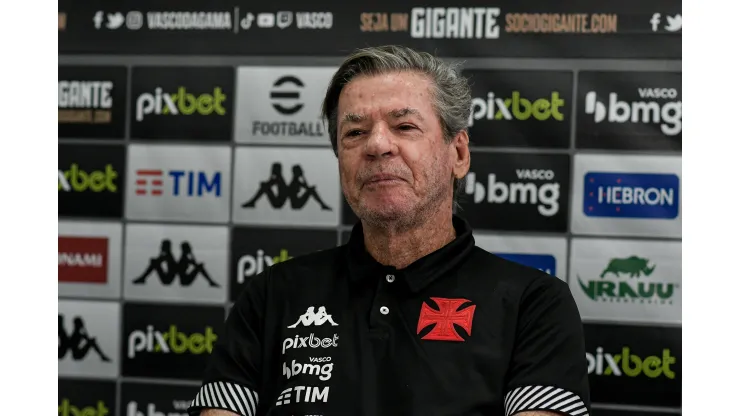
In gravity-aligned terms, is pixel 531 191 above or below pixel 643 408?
above

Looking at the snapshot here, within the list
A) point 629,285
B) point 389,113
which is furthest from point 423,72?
point 629,285

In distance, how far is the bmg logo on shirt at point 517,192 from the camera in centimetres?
242

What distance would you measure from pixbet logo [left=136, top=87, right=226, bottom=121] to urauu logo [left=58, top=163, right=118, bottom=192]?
0.73 ft

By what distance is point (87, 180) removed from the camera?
8.73ft

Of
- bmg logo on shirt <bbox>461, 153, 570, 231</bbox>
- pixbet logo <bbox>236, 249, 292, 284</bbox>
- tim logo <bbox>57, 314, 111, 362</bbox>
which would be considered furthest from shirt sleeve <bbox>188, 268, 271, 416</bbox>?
tim logo <bbox>57, 314, 111, 362</bbox>

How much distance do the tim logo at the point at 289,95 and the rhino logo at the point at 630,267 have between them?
1.14 metres

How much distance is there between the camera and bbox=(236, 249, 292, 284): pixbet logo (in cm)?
256

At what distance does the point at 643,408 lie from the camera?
7.80ft

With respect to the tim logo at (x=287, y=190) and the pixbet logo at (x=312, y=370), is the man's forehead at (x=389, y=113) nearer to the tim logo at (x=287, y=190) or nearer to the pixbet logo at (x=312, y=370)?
the pixbet logo at (x=312, y=370)

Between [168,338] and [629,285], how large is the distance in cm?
154

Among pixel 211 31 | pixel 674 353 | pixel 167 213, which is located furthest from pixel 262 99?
pixel 674 353

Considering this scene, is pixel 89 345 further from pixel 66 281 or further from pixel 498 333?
pixel 498 333

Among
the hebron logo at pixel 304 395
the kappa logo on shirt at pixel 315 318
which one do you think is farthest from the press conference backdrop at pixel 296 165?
the hebron logo at pixel 304 395

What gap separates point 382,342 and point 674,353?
1273 mm
